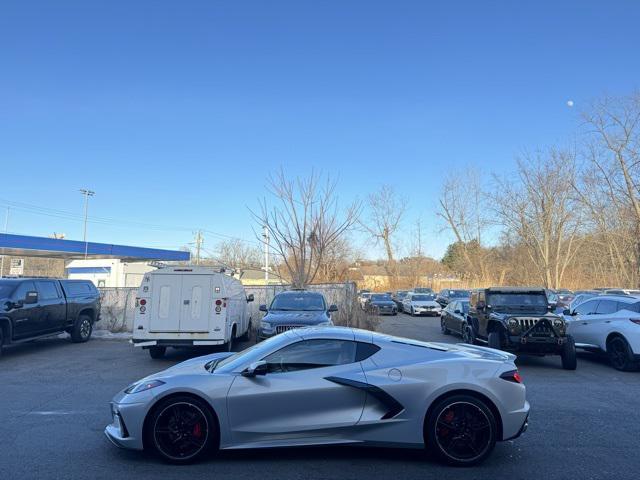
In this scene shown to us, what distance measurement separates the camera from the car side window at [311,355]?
17.1 feet

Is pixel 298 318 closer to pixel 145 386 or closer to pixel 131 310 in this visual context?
pixel 145 386

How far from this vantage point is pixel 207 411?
16.5ft

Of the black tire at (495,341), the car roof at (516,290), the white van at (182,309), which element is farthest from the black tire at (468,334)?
the white van at (182,309)

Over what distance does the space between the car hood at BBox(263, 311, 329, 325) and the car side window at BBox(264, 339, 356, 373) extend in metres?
6.79

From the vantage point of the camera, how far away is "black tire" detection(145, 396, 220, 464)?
501 centimetres

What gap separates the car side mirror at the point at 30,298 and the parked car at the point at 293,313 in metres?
5.61

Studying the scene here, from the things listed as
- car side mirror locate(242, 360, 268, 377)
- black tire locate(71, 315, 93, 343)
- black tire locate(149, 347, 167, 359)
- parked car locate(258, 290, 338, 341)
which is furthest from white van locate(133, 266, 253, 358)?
car side mirror locate(242, 360, 268, 377)

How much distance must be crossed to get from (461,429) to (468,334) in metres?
9.99

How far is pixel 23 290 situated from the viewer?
1259 centimetres

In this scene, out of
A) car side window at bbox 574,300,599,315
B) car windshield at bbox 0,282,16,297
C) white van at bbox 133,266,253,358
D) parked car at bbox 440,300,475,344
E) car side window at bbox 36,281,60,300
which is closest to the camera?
white van at bbox 133,266,253,358

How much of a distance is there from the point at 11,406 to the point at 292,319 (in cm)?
630

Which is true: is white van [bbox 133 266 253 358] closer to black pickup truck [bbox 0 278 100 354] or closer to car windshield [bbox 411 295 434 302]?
black pickup truck [bbox 0 278 100 354]

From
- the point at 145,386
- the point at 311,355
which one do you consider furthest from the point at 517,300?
the point at 145,386

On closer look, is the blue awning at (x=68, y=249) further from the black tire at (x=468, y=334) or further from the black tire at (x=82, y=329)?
the black tire at (x=468, y=334)
